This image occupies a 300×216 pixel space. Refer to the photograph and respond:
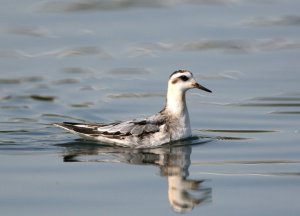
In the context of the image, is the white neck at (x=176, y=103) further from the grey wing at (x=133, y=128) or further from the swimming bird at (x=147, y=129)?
the grey wing at (x=133, y=128)

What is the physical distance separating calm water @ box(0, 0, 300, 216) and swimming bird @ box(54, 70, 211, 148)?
A: 27 cm

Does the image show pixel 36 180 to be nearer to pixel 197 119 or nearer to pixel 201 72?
pixel 197 119

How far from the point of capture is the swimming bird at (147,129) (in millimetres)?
21156

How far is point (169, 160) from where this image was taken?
20.1m

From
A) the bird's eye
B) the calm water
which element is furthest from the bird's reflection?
the bird's eye

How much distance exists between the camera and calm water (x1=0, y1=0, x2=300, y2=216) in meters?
17.3

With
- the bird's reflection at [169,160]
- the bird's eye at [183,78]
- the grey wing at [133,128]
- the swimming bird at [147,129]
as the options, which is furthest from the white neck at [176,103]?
the bird's reflection at [169,160]

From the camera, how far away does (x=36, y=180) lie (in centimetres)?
1800

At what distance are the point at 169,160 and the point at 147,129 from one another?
4.26 ft

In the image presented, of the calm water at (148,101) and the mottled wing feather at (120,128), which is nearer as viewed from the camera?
the calm water at (148,101)

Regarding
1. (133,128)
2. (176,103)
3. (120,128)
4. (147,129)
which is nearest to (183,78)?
(176,103)

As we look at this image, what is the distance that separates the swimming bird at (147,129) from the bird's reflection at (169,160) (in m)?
0.20

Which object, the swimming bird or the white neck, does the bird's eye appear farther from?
the white neck

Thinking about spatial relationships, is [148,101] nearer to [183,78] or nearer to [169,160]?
[183,78]
